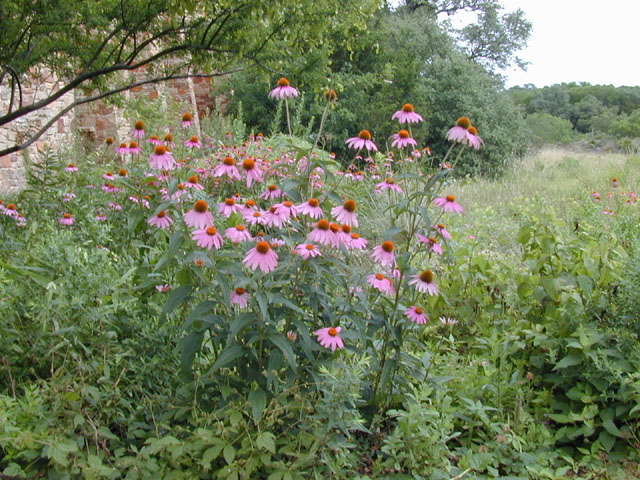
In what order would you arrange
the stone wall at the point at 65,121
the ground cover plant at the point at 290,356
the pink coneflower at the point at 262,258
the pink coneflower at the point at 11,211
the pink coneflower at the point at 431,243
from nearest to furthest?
the pink coneflower at the point at 262,258
the ground cover plant at the point at 290,356
the pink coneflower at the point at 431,243
the pink coneflower at the point at 11,211
the stone wall at the point at 65,121

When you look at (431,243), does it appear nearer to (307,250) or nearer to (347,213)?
(347,213)

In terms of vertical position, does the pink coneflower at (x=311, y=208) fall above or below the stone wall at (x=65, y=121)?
above

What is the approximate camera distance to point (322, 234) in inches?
67.6

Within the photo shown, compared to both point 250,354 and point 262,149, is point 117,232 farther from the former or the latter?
point 262,149

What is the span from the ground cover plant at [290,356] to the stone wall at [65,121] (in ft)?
10.5

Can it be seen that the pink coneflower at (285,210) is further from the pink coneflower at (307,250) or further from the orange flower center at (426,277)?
the orange flower center at (426,277)

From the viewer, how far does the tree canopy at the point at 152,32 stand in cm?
378

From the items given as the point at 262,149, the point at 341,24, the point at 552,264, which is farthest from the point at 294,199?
the point at 262,149

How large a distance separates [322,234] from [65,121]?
27.6 ft

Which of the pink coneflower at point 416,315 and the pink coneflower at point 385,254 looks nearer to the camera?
the pink coneflower at point 385,254

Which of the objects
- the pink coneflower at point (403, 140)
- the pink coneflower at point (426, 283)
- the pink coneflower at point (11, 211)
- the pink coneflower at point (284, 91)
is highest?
the pink coneflower at point (284, 91)

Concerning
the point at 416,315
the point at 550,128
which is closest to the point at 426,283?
the point at 416,315

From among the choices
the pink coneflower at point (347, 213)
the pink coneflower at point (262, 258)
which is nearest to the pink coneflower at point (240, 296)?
the pink coneflower at point (262, 258)

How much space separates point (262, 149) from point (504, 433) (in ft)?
13.2
